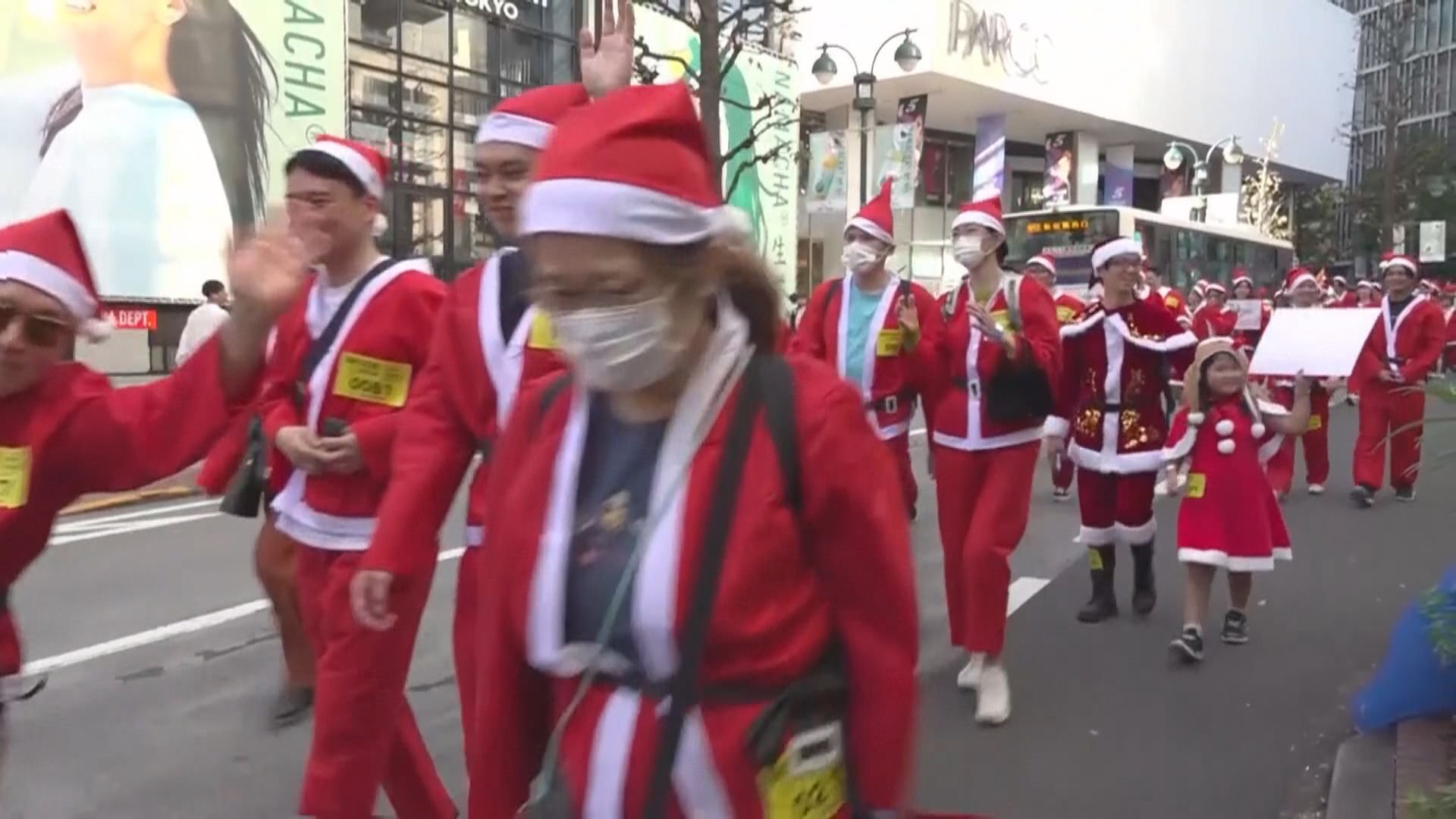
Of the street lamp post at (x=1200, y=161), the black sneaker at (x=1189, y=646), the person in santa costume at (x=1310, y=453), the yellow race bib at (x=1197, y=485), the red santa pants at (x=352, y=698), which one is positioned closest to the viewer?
the red santa pants at (x=352, y=698)

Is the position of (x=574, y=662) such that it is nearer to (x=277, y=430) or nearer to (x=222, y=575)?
(x=277, y=430)

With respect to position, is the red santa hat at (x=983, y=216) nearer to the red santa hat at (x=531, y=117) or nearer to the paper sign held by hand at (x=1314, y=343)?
the paper sign held by hand at (x=1314, y=343)

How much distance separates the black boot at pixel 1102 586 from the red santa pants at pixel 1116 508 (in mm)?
104

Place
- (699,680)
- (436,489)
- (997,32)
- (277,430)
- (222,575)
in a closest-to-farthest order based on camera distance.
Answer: (699,680)
(436,489)
(277,430)
(222,575)
(997,32)

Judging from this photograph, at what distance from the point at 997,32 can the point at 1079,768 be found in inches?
1568

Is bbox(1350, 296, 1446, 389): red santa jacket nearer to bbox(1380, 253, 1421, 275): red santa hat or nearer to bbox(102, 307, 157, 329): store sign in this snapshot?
bbox(1380, 253, 1421, 275): red santa hat

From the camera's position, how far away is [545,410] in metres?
2.10

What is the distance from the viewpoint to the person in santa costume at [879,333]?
18.7 ft

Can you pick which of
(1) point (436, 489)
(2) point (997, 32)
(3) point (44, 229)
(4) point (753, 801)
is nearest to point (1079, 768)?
(1) point (436, 489)

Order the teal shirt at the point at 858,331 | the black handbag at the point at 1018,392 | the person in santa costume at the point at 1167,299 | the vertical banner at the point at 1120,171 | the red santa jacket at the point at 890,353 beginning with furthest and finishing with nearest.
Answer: the vertical banner at the point at 1120,171
the person in santa costume at the point at 1167,299
the teal shirt at the point at 858,331
the red santa jacket at the point at 890,353
the black handbag at the point at 1018,392

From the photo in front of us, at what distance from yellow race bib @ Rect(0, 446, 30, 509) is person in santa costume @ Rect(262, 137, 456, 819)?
869 millimetres

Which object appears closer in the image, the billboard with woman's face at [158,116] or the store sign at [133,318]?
the billboard with woman's face at [158,116]

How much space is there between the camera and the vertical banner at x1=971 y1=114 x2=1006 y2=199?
147 ft

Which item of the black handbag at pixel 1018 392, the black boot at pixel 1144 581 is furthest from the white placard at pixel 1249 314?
the black handbag at pixel 1018 392
